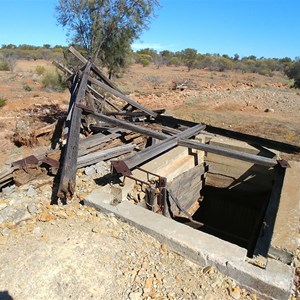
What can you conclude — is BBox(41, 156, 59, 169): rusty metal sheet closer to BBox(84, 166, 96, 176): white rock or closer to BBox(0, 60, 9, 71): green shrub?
BBox(84, 166, 96, 176): white rock

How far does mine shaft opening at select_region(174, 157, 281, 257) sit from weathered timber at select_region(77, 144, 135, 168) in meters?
1.95

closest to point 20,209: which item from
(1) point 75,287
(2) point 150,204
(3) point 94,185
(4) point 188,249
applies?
(3) point 94,185

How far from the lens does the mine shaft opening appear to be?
6.86m

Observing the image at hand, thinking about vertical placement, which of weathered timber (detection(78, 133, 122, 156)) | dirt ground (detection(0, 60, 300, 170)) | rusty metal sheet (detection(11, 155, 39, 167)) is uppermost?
rusty metal sheet (detection(11, 155, 39, 167))

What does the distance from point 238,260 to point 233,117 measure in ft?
35.1

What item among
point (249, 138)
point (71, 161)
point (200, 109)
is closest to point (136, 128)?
point (71, 161)

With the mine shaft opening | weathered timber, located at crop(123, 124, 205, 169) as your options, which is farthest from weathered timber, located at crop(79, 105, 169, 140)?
the mine shaft opening

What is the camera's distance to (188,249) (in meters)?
3.41

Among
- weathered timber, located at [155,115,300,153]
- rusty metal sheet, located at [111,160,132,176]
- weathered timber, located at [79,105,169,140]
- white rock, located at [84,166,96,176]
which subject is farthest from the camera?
weathered timber, located at [155,115,300,153]

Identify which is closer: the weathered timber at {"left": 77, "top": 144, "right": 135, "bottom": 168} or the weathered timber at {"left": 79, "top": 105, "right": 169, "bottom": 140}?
the weathered timber at {"left": 77, "top": 144, "right": 135, "bottom": 168}

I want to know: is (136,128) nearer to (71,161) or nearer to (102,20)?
(71,161)

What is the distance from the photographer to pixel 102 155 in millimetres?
5855

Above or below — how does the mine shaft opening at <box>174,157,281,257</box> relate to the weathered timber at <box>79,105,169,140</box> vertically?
below

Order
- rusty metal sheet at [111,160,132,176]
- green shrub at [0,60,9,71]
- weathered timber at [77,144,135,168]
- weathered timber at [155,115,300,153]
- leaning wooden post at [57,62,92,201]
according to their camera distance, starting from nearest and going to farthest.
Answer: leaning wooden post at [57,62,92,201] < rusty metal sheet at [111,160,132,176] < weathered timber at [77,144,135,168] < weathered timber at [155,115,300,153] < green shrub at [0,60,9,71]
